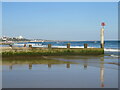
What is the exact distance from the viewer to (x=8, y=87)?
816cm

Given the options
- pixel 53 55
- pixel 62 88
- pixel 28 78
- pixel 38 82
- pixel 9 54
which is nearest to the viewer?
pixel 62 88

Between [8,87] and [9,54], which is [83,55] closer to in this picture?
[9,54]

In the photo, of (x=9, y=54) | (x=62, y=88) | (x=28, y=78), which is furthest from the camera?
(x=9, y=54)

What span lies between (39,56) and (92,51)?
5547 mm

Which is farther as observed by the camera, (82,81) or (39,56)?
(39,56)

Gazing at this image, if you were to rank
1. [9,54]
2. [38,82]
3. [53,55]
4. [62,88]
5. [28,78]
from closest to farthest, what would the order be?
[62,88]
[38,82]
[28,78]
[9,54]
[53,55]

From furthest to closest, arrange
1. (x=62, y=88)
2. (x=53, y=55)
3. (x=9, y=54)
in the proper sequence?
(x=53, y=55) < (x=9, y=54) < (x=62, y=88)

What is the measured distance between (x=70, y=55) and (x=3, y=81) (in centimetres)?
1350

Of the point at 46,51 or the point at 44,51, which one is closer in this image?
the point at 44,51

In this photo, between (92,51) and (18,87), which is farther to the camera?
(92,51)

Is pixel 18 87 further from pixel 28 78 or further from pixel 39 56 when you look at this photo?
pixel 39 56

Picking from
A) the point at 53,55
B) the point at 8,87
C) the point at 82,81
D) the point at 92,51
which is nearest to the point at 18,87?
the point at 8,87

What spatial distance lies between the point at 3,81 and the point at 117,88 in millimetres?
4507

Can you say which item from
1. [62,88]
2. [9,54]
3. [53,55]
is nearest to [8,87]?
[62,88]
